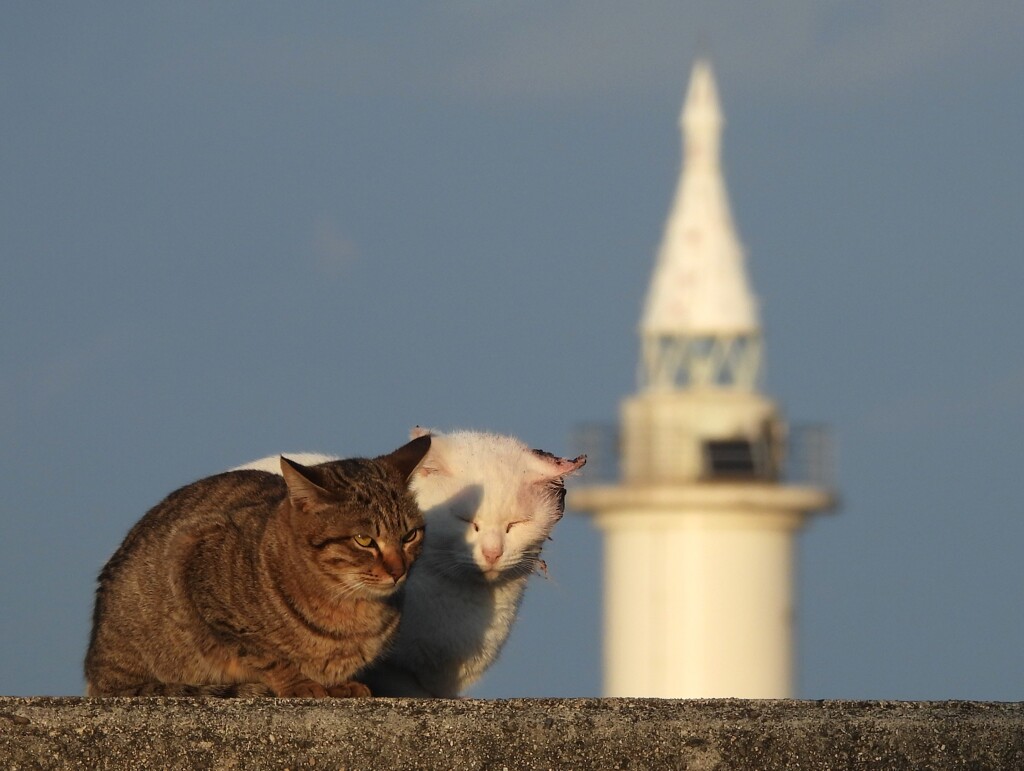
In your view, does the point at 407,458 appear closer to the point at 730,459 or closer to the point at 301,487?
the point at 301,487

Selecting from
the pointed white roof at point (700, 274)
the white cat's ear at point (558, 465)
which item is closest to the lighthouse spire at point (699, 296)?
the pointed white roof at point (700, 274)

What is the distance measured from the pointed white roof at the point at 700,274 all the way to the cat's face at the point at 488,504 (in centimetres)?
3170

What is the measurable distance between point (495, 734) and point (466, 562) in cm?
175

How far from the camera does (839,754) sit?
4.95m

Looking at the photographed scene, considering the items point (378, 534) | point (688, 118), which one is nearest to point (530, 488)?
point (378, 534)

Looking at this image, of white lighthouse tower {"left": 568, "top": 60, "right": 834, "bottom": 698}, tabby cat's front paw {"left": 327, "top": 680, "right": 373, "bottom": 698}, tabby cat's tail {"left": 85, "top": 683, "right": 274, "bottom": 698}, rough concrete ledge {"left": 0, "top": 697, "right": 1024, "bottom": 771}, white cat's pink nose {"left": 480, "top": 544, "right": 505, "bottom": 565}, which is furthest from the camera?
white lighthouse tower {"left": 568, "top": 60, "right": 834, "bottom": 698}

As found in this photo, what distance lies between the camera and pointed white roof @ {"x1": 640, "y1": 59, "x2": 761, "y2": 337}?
38.6m

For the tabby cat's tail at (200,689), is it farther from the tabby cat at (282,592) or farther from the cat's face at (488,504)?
the cat's face at (488,504)

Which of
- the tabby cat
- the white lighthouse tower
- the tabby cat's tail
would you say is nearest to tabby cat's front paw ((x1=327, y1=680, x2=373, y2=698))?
the tabby cat

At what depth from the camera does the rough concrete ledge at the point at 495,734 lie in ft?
15.5

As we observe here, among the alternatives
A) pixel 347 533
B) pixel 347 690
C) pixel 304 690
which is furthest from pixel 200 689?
pixel 347 533

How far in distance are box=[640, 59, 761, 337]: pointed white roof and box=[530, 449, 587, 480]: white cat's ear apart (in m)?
31.6

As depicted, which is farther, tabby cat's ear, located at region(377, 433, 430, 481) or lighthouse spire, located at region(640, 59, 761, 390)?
lighthouse spire, located at region(640, 59, 761, 390)

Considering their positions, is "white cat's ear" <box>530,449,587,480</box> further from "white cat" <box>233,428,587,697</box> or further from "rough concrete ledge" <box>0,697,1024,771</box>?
"rough concrete ledge" <box>0,697,1024,771</box>
